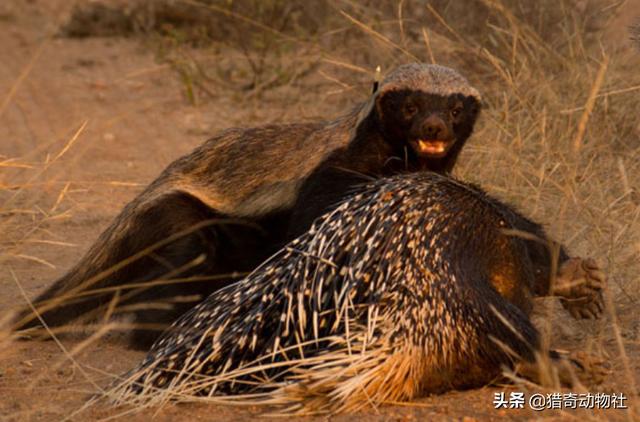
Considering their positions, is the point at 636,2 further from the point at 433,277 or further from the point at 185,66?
the point at 433,277

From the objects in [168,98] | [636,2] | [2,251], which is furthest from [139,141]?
[636,2]

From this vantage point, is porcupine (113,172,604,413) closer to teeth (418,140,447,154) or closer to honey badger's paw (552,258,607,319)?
honey badger's paw (552,258,607,319)

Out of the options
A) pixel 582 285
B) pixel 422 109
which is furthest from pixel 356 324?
pixel 422 109

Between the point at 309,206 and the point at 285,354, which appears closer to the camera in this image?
the point at 285,354

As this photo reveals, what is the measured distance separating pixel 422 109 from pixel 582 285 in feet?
3.37

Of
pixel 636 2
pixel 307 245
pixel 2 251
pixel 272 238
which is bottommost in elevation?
pixel 2 251

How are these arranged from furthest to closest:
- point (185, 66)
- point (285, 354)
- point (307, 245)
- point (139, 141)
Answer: point (185, 66)
point (139, 141)
point (307, 245)
point (285, 354)

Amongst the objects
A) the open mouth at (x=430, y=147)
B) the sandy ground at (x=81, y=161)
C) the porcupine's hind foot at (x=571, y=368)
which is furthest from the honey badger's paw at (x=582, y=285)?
the open mouth at (x=430, y=147)

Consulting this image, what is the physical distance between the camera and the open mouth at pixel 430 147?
4.43 meters

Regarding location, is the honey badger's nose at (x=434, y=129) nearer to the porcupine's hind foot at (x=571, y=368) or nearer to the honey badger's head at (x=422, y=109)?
the honey badger's head at (x=422, y=109)

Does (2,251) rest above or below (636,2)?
below

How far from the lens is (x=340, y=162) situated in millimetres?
4496

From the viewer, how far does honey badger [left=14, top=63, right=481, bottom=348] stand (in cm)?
452

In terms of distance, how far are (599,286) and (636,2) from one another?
6022mm
